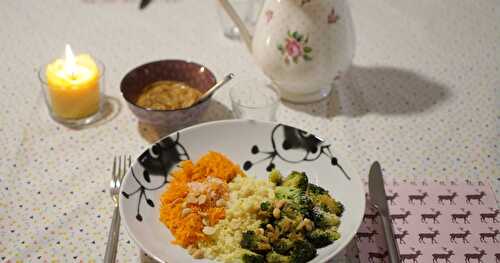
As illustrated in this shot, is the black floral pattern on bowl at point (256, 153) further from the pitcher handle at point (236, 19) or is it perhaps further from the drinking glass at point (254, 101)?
the pitcher handle at point (236, 19)

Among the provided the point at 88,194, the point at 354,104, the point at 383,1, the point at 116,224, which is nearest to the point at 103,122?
the point at 88,194

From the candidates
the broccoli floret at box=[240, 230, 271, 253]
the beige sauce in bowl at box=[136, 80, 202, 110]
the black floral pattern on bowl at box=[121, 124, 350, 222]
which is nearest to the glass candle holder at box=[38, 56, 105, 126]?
the beige sauce in bowl at box=[136, 80, 202, 110]

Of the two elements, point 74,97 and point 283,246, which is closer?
point 283,246

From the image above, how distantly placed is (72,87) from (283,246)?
593mm

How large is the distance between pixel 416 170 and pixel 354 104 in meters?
0.25

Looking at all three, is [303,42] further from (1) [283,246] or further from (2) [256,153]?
(1) [283,246]

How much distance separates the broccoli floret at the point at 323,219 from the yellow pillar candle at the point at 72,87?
58 cm

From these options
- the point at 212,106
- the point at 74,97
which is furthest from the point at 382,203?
the point at 74,97

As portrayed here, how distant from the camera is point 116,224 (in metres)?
0.89

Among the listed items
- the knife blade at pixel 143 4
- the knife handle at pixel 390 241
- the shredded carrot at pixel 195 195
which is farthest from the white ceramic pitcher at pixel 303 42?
the knife blade at pixel 143 4

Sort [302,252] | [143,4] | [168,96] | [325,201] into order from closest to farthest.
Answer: [302,252] < [325,201] < [168,96] < [143,4]

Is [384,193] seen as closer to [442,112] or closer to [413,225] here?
[413,225]

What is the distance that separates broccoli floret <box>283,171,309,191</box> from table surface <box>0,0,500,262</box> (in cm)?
20

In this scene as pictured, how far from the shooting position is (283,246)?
2.55 ft
